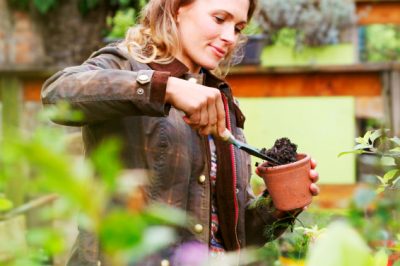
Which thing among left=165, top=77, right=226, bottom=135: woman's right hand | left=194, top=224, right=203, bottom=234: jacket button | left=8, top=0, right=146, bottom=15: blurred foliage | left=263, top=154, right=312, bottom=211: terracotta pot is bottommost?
left=194, top=224, right=203, bottom=234: jacket button

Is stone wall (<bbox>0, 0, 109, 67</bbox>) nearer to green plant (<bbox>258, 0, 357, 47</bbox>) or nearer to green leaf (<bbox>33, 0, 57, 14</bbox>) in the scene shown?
green leaf (<bbox>33, 0, 57, 14</bbox>)

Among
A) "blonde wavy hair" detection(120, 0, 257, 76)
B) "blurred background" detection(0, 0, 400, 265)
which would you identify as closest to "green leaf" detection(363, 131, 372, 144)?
"blonde wavy hair" detection(120, 0, 257, 76)

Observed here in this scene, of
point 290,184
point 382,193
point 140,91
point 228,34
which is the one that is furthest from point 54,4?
point 140,91

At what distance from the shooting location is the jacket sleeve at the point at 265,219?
6.68ft

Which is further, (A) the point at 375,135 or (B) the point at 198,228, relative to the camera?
(B) the point at 198,228

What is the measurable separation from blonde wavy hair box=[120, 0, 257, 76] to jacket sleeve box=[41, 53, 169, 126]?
0.23 m

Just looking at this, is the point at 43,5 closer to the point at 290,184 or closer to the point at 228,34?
the point at 228,34

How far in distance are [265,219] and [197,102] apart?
1.99 feet

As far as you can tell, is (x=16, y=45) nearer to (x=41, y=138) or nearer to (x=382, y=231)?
(x=382, y=231)

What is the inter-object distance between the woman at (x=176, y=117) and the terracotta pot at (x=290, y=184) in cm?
3

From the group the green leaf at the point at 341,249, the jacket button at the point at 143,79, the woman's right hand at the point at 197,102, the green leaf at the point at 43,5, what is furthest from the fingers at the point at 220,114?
the green leaf at the point at 43,5

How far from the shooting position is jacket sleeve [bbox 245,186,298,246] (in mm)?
A: 2035

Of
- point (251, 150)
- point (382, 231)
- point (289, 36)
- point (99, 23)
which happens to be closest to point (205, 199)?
point (251, 150)

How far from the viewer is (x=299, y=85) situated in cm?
480
